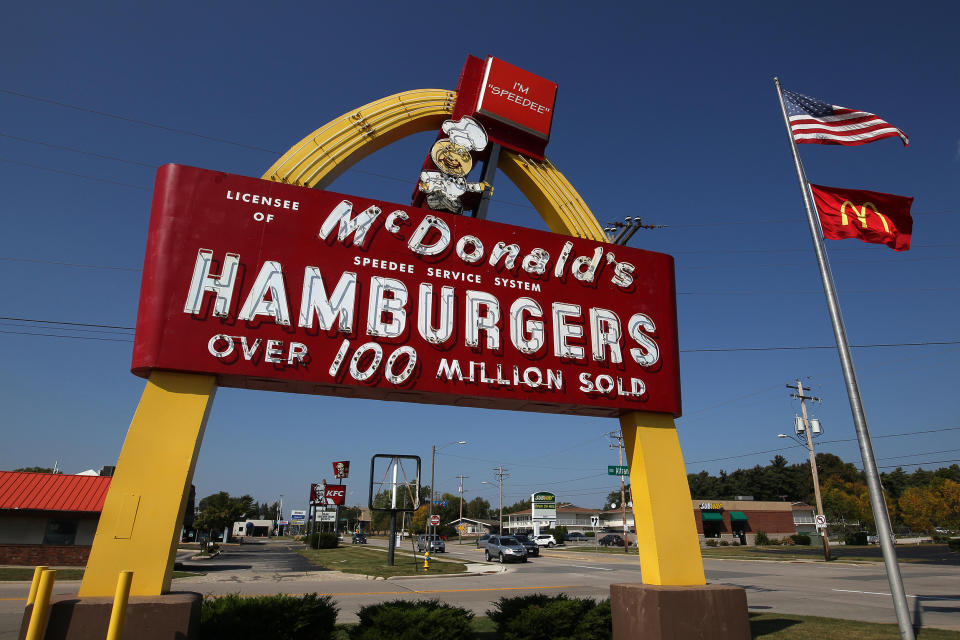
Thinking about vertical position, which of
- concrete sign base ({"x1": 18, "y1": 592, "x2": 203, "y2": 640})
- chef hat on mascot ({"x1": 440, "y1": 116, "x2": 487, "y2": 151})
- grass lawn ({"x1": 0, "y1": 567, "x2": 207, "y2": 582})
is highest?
chef hat on mascot ({"x1": 440, "y1": 116, "x2": 487, "y2": 151})

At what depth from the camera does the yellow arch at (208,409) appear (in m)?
7.26

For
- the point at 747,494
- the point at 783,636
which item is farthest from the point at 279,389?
the point at 747,494

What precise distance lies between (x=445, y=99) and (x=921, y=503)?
79.3 m

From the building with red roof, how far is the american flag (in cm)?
3353

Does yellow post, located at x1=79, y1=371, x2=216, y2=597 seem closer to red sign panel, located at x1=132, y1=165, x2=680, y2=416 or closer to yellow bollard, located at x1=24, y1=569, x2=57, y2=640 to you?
red sign panel, located at x1=132, y1=165, x2=680, y2=416

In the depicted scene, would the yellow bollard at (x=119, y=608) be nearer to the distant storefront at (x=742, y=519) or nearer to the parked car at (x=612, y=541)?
the parked car at (x=612, y=541)

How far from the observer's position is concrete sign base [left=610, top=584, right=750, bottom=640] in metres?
8.49

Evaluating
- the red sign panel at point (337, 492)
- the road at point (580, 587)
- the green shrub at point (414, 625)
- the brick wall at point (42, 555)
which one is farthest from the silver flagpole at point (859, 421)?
the red sign panel at point (337, 492)

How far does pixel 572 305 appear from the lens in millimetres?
10602

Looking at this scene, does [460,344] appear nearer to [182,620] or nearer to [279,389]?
[279,389]

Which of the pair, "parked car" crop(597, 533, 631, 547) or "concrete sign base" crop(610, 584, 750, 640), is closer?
"concrete sign base" crop(610, 584, 750, 640)

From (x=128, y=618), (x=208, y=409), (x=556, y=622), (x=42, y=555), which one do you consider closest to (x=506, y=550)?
(x=42, y=555)

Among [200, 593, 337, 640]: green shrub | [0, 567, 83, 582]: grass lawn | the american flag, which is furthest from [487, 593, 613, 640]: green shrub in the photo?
[0, 567, 83, 582]: grass lawn

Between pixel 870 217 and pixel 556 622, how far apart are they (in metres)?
10.2
